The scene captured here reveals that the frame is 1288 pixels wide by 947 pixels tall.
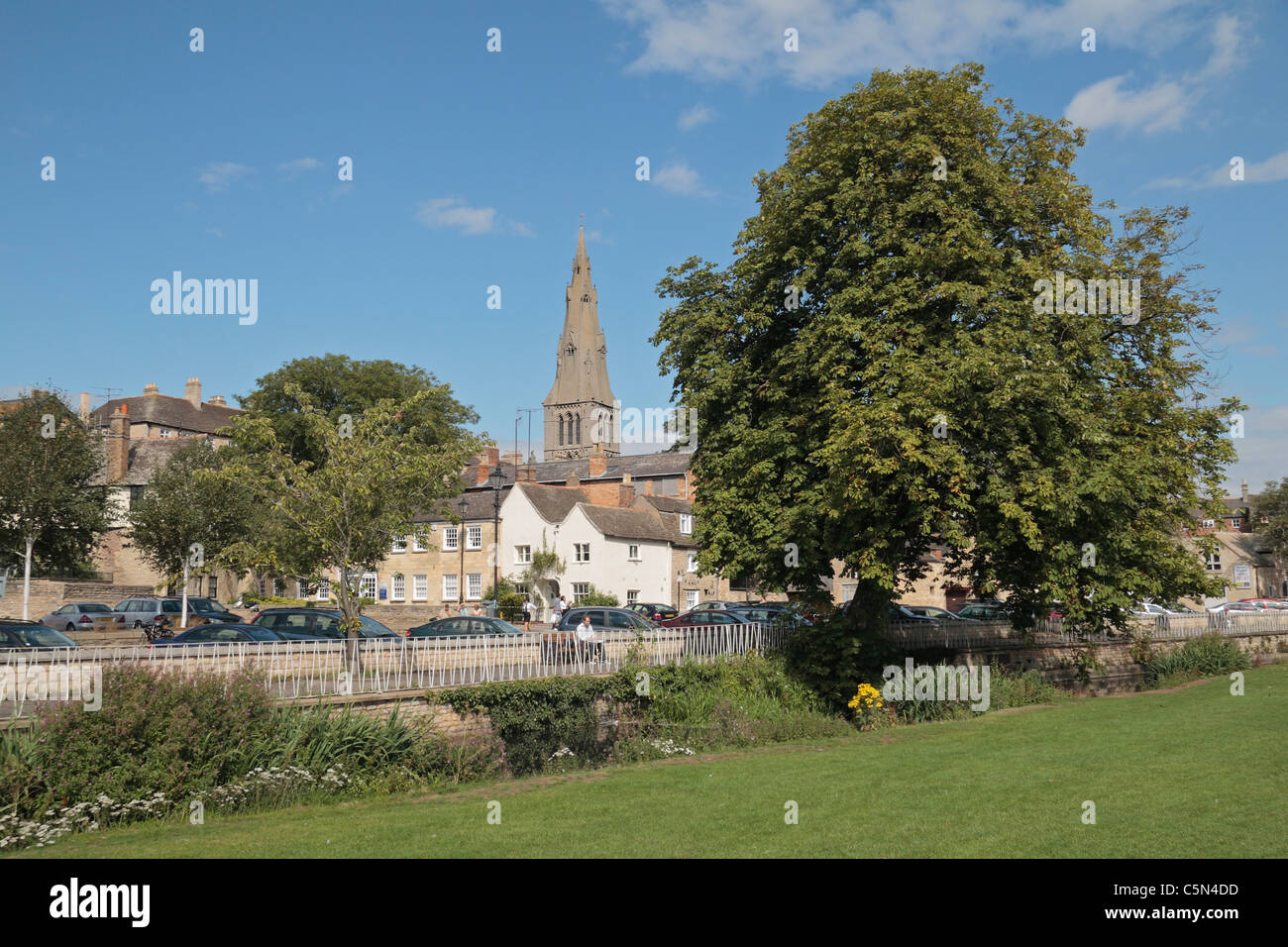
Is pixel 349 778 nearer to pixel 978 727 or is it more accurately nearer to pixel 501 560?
pixel 978 727

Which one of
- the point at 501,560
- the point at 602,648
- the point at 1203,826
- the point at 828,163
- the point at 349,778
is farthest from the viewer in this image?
the point at 501,560

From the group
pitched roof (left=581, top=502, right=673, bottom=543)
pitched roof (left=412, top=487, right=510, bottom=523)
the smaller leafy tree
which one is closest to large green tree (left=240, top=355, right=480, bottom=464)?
pitched roof (left=412, top=487, right=510, bottom=523)

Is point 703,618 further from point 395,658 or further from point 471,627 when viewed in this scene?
point 395,658

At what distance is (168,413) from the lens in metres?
81.4

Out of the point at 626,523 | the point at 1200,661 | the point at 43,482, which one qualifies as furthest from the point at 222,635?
the point at 626,523

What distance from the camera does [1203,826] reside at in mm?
9164

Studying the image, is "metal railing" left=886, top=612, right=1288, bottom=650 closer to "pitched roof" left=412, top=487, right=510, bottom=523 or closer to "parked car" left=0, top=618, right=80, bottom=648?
"parked car" left=0, top=618, right=80, bottom=648

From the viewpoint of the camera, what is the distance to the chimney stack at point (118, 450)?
64.4m

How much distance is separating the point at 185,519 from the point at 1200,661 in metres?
37.8

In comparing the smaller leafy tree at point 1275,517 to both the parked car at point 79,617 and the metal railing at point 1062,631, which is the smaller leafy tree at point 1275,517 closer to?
the metal railing at point 1062,631

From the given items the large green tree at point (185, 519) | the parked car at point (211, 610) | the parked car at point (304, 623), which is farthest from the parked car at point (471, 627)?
the parked car at point (211, 610)

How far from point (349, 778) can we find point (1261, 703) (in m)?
18.8

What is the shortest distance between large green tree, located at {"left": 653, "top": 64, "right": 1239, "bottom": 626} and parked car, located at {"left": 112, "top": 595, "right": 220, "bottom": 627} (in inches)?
1020
